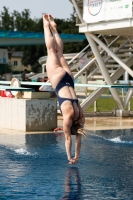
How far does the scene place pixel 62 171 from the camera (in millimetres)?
9742

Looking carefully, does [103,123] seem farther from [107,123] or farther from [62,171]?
[62,171]

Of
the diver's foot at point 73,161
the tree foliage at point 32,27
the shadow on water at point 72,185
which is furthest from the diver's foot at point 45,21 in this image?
the tree foliage at point 32,27

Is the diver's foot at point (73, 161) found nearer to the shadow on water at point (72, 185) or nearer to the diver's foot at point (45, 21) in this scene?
the shadow on water at point (72, 185)

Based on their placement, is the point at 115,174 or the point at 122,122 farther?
the point at 122,122

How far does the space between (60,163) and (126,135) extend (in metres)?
5.65

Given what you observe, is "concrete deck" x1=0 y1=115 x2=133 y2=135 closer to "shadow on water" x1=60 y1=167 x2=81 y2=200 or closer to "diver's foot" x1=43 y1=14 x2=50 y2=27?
"diver's foot" x1=43 y1=14 x2=50 y2=27

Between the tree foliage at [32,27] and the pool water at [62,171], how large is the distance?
93039 millimetres

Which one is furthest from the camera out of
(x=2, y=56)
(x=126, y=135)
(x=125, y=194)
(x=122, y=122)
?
(x=2, y=56)

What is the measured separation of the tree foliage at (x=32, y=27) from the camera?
111450mm

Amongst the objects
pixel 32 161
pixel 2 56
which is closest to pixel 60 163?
pixel 32 161

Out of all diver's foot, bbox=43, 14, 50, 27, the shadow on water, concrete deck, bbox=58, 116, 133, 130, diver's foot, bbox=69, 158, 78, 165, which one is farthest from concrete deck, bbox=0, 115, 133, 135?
the shadow on water

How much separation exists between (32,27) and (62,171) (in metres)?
132

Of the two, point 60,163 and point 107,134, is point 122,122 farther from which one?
point 60,163

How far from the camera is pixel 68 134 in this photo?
988 cm
